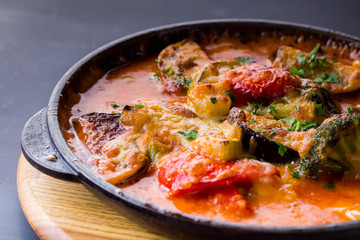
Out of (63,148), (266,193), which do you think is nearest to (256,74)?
(266,193)

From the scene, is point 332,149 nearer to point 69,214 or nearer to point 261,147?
point 261,147

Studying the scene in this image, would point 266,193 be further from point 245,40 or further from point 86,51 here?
point 86,51

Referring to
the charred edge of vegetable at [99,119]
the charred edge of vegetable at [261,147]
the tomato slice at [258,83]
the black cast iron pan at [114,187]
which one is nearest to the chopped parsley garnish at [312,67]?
the tomato slice at [258,83]

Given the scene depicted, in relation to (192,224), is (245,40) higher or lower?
higher

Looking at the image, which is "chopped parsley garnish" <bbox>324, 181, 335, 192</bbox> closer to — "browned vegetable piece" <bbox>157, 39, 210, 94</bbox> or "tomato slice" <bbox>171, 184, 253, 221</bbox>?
"tomato slice" <bbox>171, 184, 253, 221</bbox>

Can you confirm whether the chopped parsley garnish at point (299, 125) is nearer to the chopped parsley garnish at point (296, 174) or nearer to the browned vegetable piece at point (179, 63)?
the chopped parsley garnish at point (296, 174)
